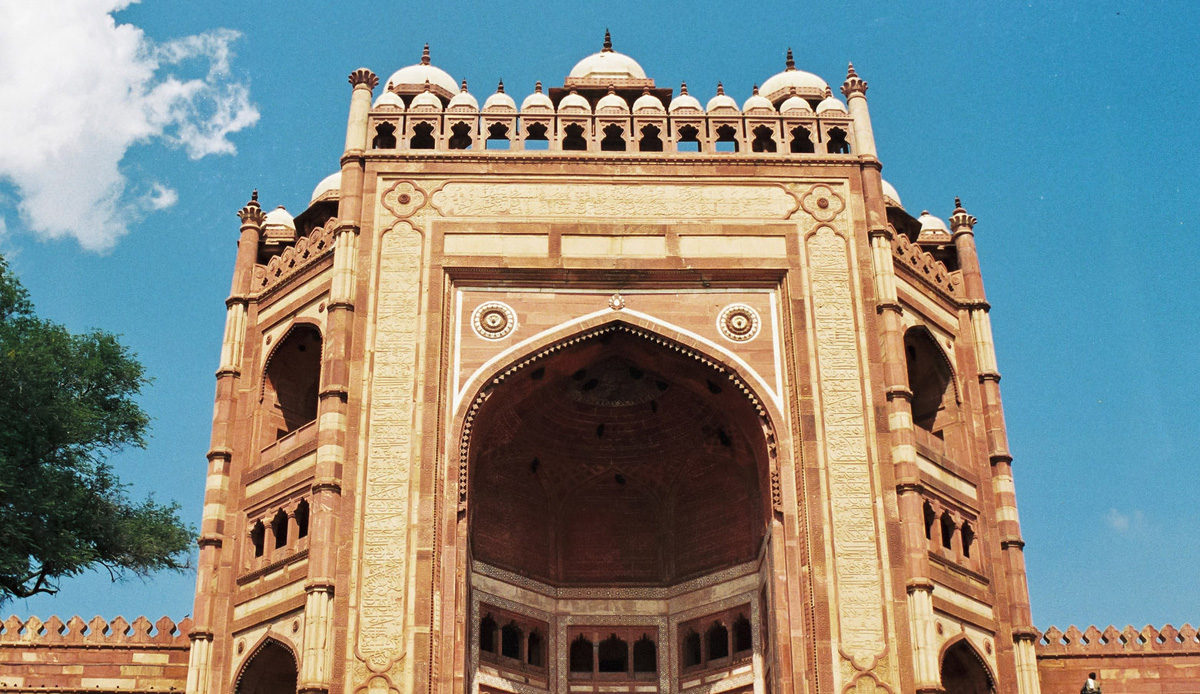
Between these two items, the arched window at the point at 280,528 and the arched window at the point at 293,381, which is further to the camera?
the arched window at the point at 293,381

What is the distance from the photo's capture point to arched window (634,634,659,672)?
892 inches

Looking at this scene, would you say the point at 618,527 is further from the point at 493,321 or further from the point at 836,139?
the point at 836,139

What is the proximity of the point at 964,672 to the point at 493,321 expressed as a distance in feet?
27.2

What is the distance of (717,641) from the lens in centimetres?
2241

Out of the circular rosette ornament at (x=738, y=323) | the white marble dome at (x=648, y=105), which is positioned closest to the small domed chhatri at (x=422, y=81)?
the white marble dome at (x=648, y=105)

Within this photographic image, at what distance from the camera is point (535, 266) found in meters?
20.8

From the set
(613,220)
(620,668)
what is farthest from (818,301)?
(620,668)

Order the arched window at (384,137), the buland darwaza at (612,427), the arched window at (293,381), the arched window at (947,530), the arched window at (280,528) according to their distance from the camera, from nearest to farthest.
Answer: the buland darwaza at (612,427) < the arched window at (280,528) < the arched window at (947,530) < the arched window at (293,381) < the arched window at (384,137)

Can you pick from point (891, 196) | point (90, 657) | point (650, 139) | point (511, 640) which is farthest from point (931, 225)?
point (90, 657)

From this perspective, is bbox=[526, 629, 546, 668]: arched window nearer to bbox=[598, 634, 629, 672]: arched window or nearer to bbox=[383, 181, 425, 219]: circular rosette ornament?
bbox=[598, 634, 629, 672]: arched window

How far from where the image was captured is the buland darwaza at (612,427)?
19.0m

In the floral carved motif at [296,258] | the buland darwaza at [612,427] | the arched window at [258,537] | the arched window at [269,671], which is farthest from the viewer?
the floral carved motif at [296,258]

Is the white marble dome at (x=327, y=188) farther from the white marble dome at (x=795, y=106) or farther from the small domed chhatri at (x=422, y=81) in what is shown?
the white marble dome at (x=795, y=106)

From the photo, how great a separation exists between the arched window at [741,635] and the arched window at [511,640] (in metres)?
3.28
